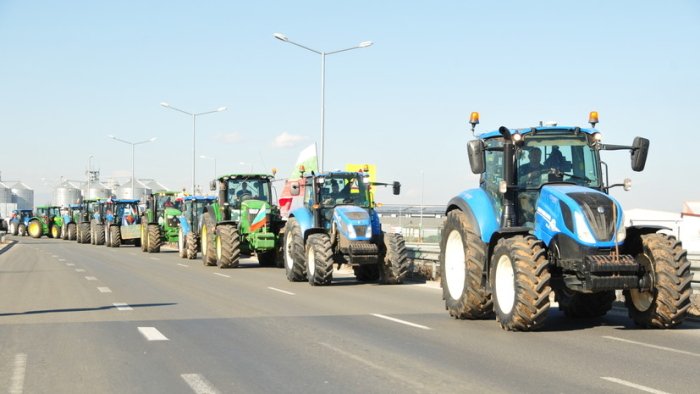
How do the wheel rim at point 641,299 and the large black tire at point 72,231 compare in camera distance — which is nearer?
the wheel rim at point 641,299

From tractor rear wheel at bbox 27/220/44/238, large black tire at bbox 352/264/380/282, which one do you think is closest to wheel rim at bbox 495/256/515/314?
large black tire at bbox 352/264/380/282

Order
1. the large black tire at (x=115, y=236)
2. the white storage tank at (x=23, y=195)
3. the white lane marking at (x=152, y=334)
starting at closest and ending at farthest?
the white lane marking at (x=152, y=334) → the large black tire at (x=115, y=236) → the white storage tank at (x=23, y=195)

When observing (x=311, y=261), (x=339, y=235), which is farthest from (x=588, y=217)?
(x=311, y=261)

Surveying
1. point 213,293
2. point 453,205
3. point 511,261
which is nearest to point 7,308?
point 213,293

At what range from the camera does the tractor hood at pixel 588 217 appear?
11.1 metres

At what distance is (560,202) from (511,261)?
0.96 meters

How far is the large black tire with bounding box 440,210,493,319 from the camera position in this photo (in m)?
12.6

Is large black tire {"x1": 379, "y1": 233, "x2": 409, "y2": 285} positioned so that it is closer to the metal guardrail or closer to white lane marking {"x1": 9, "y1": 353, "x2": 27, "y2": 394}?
the metal guardrail

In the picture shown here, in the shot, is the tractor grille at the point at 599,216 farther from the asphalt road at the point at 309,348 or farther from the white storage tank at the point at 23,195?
the white storage tank at the point at 23,195

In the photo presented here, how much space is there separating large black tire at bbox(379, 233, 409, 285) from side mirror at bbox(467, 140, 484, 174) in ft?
25.6

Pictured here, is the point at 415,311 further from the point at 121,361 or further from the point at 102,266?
the point at 102,266

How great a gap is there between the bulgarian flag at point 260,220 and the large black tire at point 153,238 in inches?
499

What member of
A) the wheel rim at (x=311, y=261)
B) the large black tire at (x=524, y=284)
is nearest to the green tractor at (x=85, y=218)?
the wheel rim at (x=311, y=261)

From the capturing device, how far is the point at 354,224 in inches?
784
